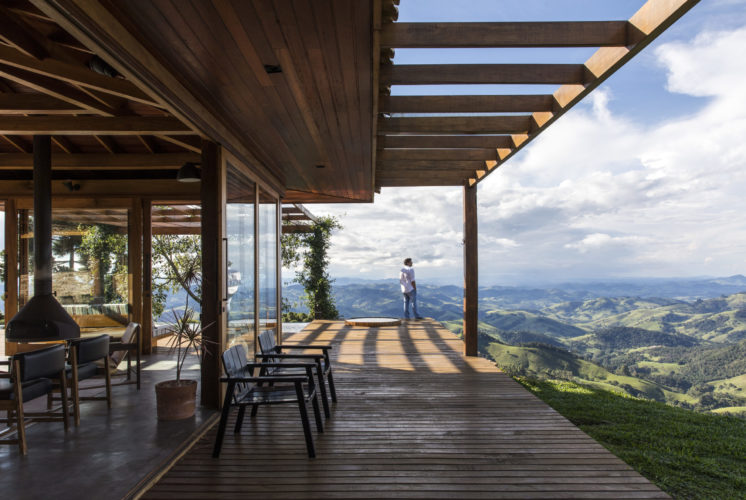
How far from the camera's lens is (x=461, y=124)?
4.68 metres

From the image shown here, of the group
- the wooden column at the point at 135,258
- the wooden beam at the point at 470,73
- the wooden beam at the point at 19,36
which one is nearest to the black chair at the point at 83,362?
the wooden beam at the point at 19,36

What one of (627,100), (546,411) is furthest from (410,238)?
(546,411)

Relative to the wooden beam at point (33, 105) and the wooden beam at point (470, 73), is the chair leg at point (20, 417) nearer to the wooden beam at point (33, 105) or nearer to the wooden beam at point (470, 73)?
the wooden beam at point (33, 105)

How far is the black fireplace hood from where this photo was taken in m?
4.49

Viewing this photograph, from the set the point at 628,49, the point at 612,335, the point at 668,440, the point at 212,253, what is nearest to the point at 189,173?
the point at 212,253

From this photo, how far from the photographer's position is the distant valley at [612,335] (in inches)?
822

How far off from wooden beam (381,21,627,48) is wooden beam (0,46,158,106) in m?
1.98

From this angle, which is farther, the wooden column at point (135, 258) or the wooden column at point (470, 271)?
the wooden column at point (135, 258)

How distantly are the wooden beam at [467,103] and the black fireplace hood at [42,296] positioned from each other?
3525mm

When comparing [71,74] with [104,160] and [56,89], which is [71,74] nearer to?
[56,89]

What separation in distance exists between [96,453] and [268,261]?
3.62 metres

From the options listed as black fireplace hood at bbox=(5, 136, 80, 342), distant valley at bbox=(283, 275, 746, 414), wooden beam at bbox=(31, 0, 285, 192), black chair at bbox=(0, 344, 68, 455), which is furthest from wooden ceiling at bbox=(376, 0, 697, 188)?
distant valley at bbox=(283, 275, 746, 414)

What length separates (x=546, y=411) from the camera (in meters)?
4.39

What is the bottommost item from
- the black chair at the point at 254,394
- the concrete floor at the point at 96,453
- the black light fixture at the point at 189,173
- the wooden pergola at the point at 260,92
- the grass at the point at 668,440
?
the grass at the point at 668,440
